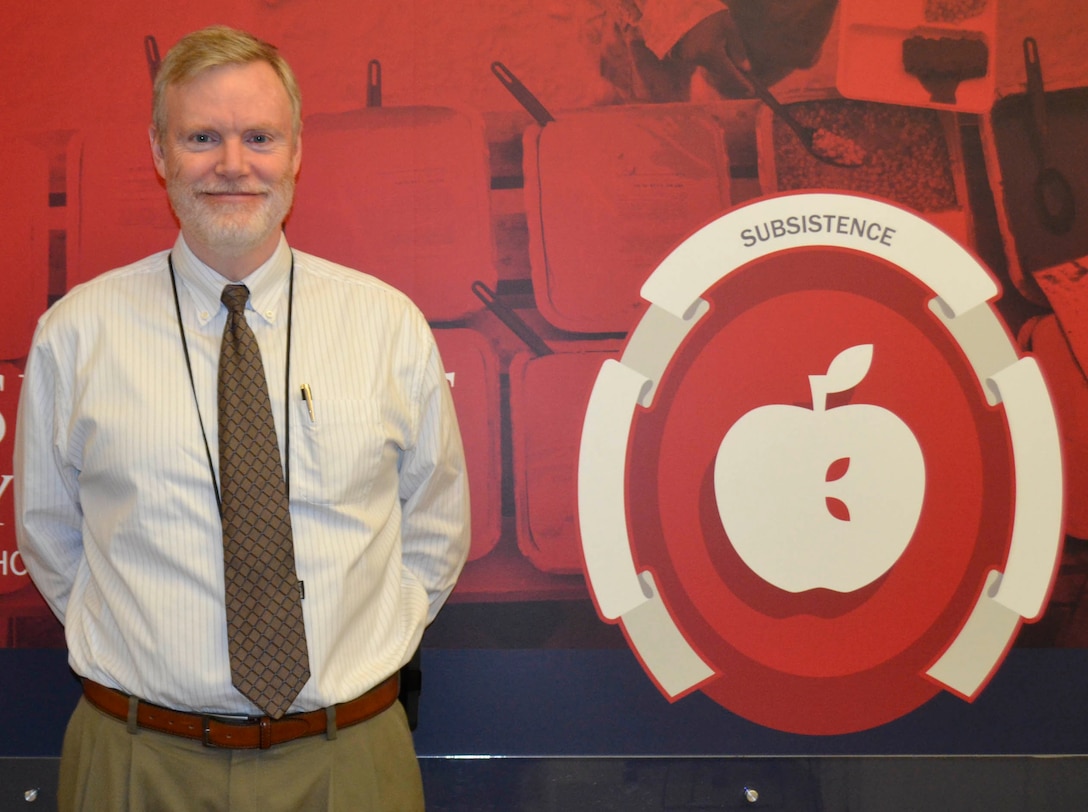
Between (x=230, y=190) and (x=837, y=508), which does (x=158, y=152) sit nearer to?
(x=230, y=190)

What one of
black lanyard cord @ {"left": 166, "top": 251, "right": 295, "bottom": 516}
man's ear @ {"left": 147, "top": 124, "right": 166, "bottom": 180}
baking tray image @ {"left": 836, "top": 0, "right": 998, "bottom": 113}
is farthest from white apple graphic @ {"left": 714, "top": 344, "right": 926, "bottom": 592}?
man's ear @ {"left": 147, "top": 124, "right": 166, "bottom": 180}

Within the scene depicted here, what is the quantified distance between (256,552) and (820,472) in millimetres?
1153

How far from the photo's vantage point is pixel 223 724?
1483 mm

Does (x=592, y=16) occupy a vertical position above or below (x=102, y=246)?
above

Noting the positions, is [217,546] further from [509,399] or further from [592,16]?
[592,16]

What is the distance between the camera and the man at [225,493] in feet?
4.86

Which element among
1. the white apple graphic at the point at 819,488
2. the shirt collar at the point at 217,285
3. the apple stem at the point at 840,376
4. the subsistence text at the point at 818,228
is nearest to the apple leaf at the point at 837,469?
the white apple graphic at the point at 819,488

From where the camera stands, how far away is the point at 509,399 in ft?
6.67

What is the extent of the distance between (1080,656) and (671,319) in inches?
44.2

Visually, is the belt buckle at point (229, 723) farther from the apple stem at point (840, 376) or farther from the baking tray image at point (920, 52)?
the baking tray image at point (920, 52)

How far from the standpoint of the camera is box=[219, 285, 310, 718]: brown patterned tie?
1459mm

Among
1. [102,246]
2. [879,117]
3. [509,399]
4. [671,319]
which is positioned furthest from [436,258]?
[879,117]

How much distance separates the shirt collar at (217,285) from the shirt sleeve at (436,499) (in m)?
0.28

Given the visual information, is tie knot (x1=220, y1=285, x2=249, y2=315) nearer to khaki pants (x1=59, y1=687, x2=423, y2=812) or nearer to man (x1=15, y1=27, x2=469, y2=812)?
man (x1=15, y1=27, x2=469, y2=812)
